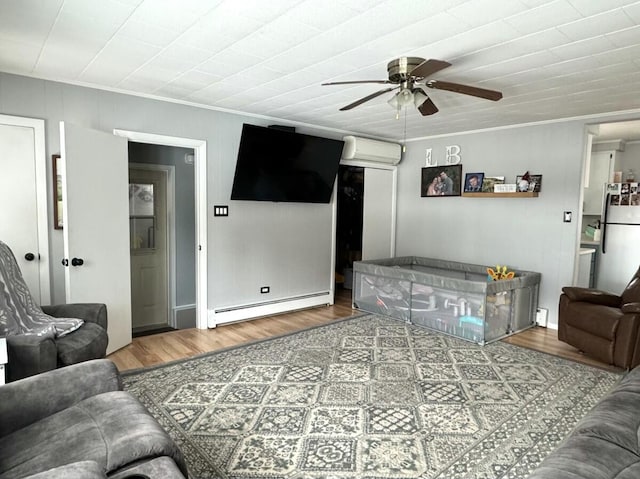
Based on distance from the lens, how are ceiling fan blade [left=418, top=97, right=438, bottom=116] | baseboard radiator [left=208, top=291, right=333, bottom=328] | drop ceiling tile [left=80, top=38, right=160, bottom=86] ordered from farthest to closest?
baseboard radiator [left=208, top=291, right=333, bottom=328]
ceiling fan blade [left=418, top=97, right=438, bottom=116]
drop ceiling tile [left=80, top=38, right=160, bottom=86]

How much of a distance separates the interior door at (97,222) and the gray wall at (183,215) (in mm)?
1582

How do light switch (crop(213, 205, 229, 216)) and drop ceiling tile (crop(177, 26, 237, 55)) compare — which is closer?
drop ceiling tile (crop(177, 26, 237, 55))

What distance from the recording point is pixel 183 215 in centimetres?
544

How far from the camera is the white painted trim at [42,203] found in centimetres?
331

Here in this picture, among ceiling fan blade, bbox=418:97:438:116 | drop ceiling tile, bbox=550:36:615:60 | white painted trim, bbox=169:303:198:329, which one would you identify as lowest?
white painted trim, bbox=169:303:198:329

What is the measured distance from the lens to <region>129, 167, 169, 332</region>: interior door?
209 inches

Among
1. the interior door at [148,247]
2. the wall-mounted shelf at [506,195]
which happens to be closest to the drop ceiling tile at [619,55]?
the wall-mounted shelf at [506,195]

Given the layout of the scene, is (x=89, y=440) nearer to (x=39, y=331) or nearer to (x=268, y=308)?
(x=39, y=331)

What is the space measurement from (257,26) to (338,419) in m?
2.38

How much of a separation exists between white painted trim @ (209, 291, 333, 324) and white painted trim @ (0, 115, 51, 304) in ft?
5.18

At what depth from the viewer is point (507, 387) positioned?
9.91 ft

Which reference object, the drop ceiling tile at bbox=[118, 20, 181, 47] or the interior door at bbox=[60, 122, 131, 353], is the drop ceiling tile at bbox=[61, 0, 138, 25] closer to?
the drop ceiling tile at bbox=[118, 20, 181, 47]

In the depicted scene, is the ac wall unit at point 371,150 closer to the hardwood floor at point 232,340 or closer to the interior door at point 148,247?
the hardwood floor at point 232,340

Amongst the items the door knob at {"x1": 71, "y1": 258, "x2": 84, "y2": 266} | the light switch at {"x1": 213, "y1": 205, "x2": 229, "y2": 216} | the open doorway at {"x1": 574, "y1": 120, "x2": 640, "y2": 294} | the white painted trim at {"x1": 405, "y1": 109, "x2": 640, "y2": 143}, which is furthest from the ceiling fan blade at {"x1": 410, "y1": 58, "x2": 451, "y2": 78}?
the open doorway at {"x1": 574, "y1": 120, "x2": 640, "y2": 294}
